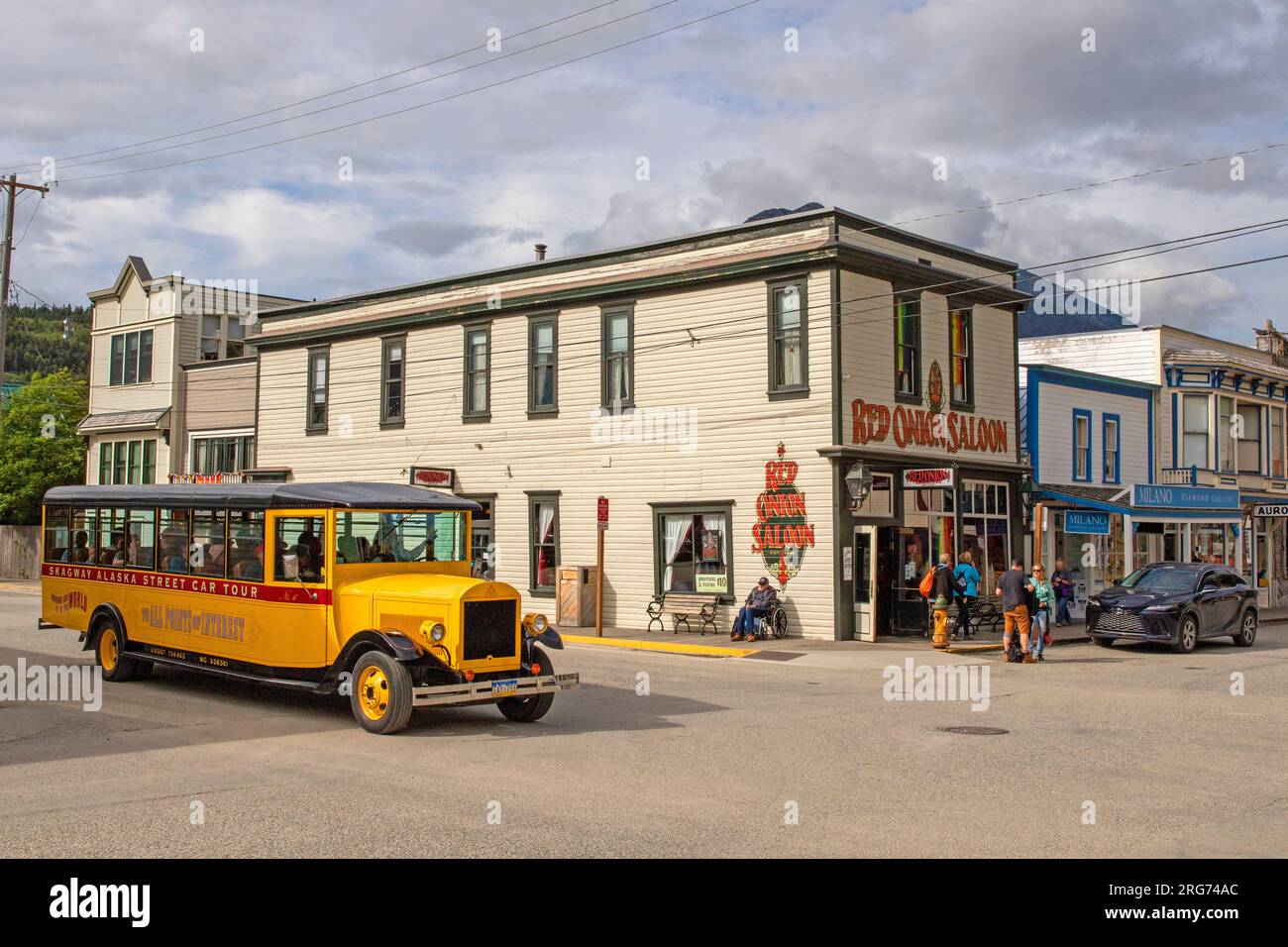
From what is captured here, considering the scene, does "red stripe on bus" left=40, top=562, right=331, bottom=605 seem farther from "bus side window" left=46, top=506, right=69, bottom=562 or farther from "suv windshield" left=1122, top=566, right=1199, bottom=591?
"suv windshield" left=1122, top=566, right=1199, bottom=591

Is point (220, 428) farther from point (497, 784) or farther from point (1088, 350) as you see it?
point (497, 784)

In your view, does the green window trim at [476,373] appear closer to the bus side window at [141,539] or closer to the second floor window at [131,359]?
the bus side window at [141,539]

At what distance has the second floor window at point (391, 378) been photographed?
32562 mm

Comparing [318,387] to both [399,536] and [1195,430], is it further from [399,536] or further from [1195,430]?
[1195,430]

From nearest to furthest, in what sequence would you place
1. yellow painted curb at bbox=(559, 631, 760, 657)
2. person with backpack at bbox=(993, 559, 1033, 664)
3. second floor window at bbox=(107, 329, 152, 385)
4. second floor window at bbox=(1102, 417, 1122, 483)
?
person with backpack at bbox=(993, 559, 1033, 664) → yellow painted curb at bbox=(559, 631, 760, 657) → second floor window at bbox=(1102, 417, 1122, 483) → second floor window at bbox=(107, 329, 152, 385)

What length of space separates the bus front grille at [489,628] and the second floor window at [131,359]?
121 feet

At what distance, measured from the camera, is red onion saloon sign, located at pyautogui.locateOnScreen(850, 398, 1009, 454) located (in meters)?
24.8

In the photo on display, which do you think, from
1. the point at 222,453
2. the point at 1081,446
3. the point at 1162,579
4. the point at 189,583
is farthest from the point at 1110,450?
the point at 222,453

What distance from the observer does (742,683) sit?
687 inches

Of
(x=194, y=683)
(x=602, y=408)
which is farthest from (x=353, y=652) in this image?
(x=602, y=408)

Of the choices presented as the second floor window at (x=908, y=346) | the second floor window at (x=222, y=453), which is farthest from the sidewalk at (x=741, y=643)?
the second floor window at (x=222, y=453)

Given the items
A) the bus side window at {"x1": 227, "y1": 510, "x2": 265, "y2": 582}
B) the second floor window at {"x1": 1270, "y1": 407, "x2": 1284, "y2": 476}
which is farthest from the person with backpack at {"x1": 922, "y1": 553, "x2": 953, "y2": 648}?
the second floor window at {"x1": 1270, "y1": 407, "x2": 1284, "y2": 476}

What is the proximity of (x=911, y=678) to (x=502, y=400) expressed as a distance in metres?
15.0

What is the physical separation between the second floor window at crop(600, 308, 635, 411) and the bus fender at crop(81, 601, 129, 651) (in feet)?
45.3
